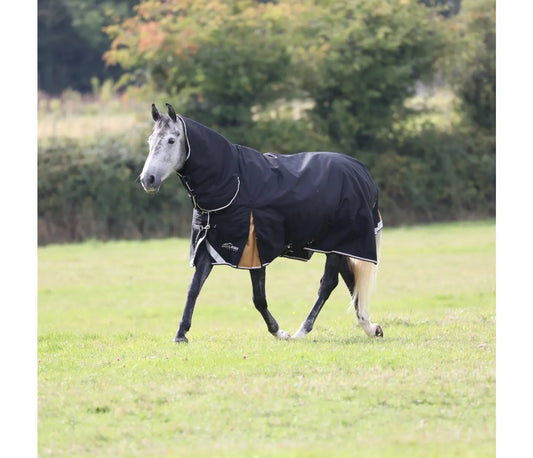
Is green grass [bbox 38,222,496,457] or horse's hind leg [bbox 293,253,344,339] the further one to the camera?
horse's hind leg [bbox 293,253,344,339]

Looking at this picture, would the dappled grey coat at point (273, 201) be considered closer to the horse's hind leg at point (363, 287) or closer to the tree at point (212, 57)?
the horse's hind leg at point (363, 287)

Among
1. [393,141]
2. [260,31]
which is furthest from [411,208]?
[260,31]

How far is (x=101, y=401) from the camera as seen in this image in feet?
20.2

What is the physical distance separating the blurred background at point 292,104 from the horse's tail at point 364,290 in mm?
15181

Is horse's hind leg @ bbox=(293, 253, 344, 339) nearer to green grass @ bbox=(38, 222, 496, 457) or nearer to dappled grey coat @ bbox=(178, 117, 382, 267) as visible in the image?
dappled grey coat @ bbox=(178, 117, 382, 267)

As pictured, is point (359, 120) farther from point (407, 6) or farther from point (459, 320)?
point (459, 320)

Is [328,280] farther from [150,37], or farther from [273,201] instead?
[150,37]

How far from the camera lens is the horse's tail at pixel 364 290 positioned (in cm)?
841

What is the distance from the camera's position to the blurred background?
2370cm

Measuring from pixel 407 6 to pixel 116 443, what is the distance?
22.9 metres

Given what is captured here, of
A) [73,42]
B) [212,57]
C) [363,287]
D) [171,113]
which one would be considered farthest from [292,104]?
[171,113]

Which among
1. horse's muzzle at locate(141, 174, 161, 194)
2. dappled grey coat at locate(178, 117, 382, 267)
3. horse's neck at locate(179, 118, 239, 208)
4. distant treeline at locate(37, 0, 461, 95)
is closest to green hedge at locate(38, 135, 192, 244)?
distant treeline at locate(37, 0, 461, 95)

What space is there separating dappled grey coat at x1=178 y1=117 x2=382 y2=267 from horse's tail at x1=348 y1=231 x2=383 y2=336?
172 millimetres

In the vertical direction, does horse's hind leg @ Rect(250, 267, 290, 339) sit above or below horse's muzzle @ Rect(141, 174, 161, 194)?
below
